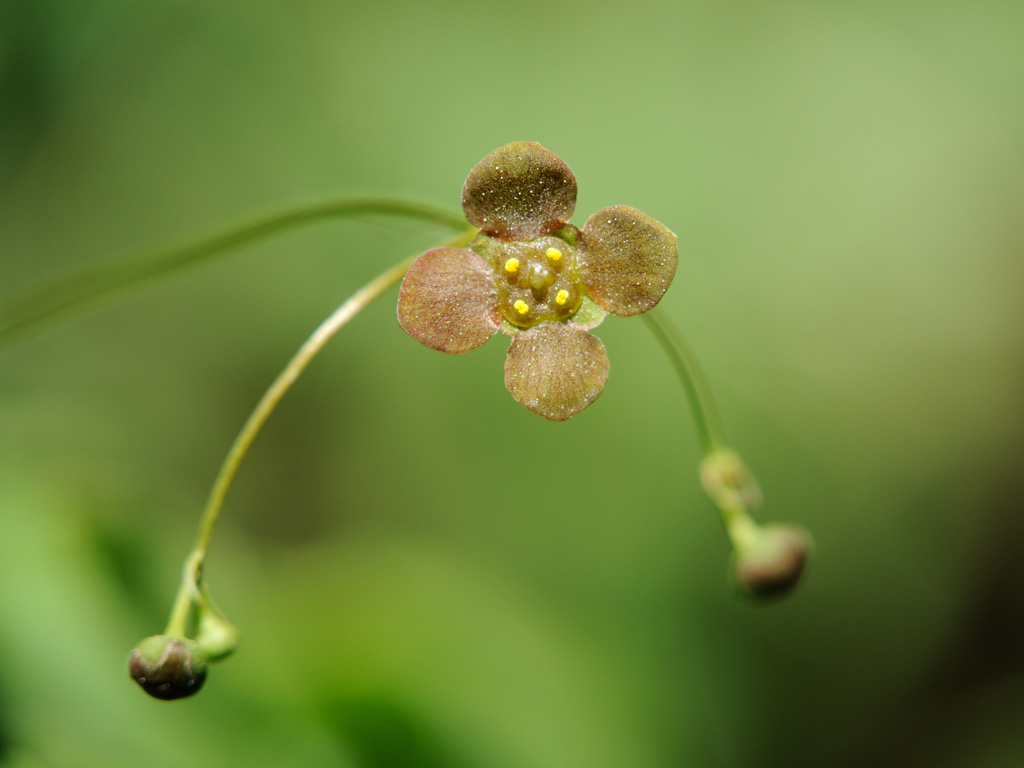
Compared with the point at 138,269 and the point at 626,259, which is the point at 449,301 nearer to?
the point at 626,259

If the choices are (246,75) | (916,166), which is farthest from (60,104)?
(916,166)

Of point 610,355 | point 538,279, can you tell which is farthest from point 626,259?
point 610,355

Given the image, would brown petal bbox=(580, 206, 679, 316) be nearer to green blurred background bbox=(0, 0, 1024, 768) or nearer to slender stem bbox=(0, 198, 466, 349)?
slender stem bbox=(0, 198, 466, 349)

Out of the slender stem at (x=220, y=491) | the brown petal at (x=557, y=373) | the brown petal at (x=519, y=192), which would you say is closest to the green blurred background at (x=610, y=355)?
the slender stem at (x=220, y=491)

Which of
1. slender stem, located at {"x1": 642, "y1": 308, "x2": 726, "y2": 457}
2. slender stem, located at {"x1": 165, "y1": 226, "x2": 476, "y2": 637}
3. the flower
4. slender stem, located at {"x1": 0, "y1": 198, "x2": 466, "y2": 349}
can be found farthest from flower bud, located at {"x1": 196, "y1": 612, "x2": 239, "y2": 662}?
slender stem, located at {"x1": 642, "y1": 308, "x2": 726, "y2": 457}

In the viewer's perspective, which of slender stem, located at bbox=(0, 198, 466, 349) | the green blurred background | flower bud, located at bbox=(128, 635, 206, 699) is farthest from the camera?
the green blurred background

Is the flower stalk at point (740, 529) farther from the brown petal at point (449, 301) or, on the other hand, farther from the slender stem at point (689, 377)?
the brown petal at point (449, 301)
